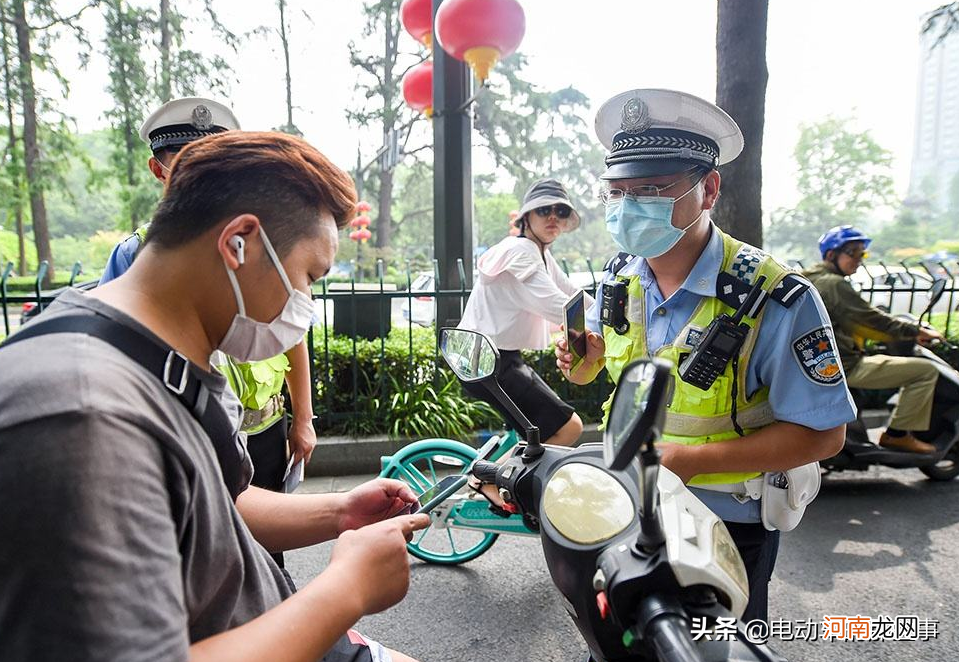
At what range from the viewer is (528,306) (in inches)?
142

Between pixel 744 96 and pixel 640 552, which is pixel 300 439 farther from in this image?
pixel 744 96

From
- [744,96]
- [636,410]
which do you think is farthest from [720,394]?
[744,96]

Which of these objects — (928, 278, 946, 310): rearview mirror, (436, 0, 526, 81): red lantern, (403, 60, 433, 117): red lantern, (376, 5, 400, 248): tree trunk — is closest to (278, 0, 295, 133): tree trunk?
(376, 5, 400, 248): tree trunk

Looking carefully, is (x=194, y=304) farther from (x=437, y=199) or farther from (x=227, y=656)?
(x=437, y=199)

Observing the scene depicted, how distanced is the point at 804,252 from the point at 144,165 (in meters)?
42.2

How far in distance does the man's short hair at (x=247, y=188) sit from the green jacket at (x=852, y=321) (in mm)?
4289

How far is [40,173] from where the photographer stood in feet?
49.2

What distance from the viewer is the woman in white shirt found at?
3549 mm

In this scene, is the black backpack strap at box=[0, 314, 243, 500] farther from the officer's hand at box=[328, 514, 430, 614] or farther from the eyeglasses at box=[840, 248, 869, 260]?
the eyeglasses at box=[840, 248, 869, 260]

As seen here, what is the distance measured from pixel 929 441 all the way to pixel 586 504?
178 inches

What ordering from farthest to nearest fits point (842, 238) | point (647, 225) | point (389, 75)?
point (389, 75) < point (842, 238) < point (647, 225)

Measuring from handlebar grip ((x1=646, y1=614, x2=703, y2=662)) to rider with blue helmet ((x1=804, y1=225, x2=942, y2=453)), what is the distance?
13.6ft

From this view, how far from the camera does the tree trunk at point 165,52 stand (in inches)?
572

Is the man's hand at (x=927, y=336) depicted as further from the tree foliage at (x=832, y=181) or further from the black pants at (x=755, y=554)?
the tree foliage at (x=832, y=181)
